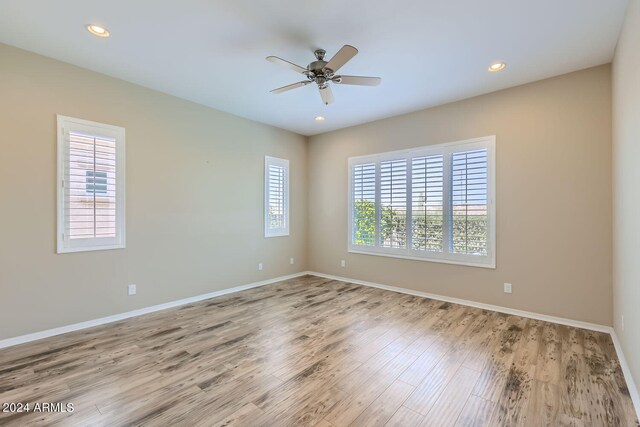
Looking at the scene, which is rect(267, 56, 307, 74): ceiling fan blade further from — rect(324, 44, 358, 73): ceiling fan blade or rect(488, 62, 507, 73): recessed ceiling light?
rect(488, 62, 507, 73): recessed ceiling light

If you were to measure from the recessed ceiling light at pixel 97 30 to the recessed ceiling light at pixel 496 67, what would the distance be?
3.89m

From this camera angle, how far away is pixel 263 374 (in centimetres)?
238

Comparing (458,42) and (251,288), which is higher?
(458,42)

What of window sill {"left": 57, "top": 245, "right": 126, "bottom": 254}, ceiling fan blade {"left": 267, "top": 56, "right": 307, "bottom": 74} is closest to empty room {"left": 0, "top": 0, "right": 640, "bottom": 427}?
window sill {"left": 57, "top": 245, "right": 126, "bottom": 254}

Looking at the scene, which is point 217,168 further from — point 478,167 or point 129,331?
point 478,167

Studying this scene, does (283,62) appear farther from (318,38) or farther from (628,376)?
(628,376)

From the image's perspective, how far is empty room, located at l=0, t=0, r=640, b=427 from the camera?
218 centimetres

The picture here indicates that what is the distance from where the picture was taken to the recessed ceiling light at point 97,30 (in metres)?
2.56

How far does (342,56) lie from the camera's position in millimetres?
2473

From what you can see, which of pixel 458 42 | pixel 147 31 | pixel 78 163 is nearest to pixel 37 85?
pixel 78 163

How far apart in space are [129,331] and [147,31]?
3.08 meters

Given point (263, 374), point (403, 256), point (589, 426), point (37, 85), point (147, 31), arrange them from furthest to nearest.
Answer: point (403, 256) < point (37, 85) < point (147, 31) < point (263, 374) < point (589, 426)

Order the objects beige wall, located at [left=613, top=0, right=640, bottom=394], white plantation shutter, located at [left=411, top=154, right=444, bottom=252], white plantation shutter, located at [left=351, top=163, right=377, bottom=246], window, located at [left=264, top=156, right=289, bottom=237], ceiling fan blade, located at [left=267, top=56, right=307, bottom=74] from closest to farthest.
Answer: beige wall, located at [left=613, top=0, right=640, bottom=394], ceiling fan blade, located at [left=267, top=56, right=307, bottom=74], white plantation shutter, located at [left=411, top=154, right=444, bottom=252], white plantation shutter, located at [left=351, top=163, right=377, bottom=246], window, located at [left=264, top=156, right=289, bottom=237]

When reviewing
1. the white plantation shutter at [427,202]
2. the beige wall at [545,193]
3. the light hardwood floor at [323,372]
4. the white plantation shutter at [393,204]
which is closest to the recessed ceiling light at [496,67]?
the beige wall at [545,193]
